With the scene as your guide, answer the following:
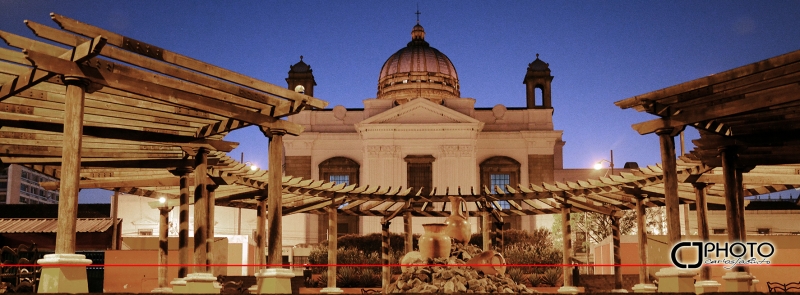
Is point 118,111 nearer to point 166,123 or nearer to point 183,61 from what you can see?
point 166,123

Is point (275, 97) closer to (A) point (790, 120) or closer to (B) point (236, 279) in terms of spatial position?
(A) point (790, 120)

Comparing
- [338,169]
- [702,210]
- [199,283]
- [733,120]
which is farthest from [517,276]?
[338,169]

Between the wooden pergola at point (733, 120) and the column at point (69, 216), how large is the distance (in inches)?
338

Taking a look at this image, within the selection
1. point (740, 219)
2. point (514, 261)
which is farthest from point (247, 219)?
point (740, 219)

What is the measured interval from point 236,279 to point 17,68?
14936 millimetres

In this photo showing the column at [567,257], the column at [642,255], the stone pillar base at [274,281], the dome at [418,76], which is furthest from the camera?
the dome at [418,76]

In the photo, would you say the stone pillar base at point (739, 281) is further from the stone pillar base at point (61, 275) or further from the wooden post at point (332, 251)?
the wooden post at point (332, 251)

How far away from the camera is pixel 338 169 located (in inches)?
1770

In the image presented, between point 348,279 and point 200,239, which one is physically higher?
point 200,239

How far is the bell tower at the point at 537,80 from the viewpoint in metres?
48.9

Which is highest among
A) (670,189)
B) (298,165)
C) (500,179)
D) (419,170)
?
(298,165)

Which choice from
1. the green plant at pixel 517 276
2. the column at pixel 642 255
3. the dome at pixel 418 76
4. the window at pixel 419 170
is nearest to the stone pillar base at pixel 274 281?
the column at pixel 642 255

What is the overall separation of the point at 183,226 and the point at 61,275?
18.2 ft

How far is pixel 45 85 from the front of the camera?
10.6m
